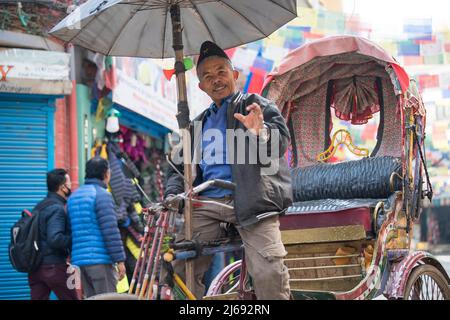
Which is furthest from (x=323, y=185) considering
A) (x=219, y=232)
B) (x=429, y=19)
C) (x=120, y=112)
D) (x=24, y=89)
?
(x=429, y=19)

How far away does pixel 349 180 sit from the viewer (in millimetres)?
6465

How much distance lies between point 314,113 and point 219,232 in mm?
3213

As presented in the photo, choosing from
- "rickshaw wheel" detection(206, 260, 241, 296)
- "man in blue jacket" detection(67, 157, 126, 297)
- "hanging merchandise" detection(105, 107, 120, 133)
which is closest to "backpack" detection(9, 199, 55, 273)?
"man in blue jacket" detection(67, 157, 126, 297)

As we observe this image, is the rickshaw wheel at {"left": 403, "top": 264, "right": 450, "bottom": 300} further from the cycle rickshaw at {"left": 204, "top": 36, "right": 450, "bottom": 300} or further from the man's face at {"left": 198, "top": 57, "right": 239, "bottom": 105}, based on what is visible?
the man's face at {"left": 198, "top": 57, "right": 239, "bottom": 105}

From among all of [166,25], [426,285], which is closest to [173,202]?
[166,25]

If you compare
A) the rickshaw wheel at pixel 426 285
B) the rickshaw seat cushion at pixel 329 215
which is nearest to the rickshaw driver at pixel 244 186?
the rickshaw seat cushion at pixel 329 215

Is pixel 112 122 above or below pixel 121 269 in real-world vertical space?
above

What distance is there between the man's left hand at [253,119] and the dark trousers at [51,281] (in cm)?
357

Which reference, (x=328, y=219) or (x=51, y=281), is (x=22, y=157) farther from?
(x=328, y=219)

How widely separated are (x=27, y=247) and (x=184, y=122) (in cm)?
308

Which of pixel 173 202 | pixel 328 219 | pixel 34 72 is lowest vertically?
pixel 328 219

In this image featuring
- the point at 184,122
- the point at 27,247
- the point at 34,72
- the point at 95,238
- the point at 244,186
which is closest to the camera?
the point at 244,186

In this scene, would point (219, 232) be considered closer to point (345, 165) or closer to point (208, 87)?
point (208, 87)

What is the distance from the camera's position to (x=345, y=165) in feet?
21.7
